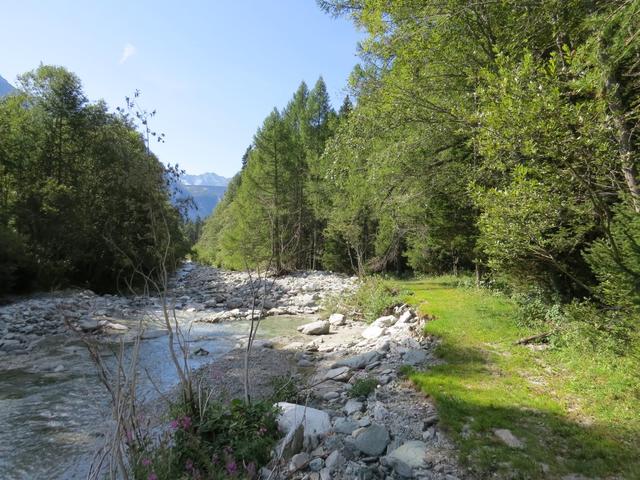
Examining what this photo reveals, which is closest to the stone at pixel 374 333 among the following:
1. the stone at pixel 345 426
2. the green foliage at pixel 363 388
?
the green foliage at pixel 363 388

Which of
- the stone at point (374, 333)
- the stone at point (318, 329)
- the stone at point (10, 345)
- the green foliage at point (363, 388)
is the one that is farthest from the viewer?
the stone at point (318, 329)

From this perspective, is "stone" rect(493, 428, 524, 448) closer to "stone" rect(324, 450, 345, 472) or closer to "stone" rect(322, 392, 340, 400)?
"stone" rect(324, 450, 345, 472)

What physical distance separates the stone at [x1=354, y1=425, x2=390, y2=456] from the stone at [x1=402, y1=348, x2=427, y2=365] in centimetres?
262

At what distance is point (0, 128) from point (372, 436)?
76.6ft

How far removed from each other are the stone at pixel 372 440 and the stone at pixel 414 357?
2624 millimetres

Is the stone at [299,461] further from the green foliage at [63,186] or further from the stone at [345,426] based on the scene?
the green foliage at [63,186]

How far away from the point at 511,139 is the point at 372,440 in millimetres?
3852

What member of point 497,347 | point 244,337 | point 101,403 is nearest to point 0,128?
point 244,337

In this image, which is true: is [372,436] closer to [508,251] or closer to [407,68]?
[508,251]

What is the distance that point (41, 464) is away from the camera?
178 inches

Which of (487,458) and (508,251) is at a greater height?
(508,251)

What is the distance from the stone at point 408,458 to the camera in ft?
11.6

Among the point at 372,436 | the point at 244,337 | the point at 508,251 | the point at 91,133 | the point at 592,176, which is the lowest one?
the point at 244,337

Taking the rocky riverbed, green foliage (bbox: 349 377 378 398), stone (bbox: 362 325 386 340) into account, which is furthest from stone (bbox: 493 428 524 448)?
stone (bbox: 362 325 386 340)
